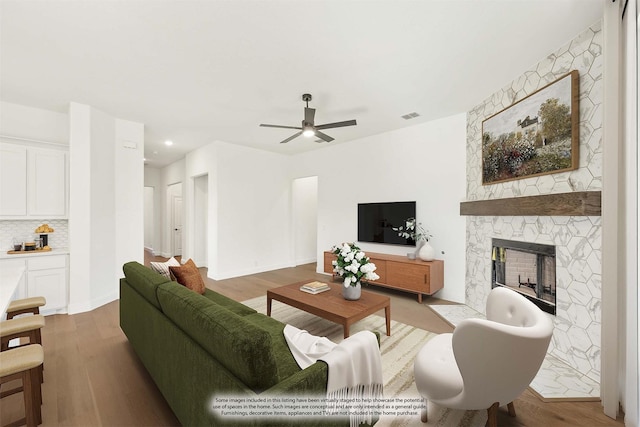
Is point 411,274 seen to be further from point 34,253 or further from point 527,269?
point 34,253

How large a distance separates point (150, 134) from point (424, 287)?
17.5 ft

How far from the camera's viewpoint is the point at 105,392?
1950mm

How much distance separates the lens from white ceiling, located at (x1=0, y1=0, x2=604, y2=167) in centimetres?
193

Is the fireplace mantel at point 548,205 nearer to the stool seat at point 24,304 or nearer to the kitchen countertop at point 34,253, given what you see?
the stool seat at point 24,304

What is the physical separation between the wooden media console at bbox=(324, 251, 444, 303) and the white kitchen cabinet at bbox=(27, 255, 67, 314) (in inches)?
171

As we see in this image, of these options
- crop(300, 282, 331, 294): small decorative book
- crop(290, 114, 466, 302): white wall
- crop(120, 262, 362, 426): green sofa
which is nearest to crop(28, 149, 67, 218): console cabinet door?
crop(120, 262, 362, 426): green sofa

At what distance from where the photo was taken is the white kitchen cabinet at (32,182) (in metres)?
3.23

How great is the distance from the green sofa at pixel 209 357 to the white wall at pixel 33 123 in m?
3.27

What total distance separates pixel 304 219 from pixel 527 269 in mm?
4971

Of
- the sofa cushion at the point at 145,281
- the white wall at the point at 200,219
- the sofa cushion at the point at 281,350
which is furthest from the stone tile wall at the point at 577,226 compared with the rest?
the white wall at the point at 200,219

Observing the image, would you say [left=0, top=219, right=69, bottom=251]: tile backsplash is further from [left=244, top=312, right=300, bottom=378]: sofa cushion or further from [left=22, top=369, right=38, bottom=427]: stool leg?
[left=244, top=312, right=300, bottom=378]: sofa cushion

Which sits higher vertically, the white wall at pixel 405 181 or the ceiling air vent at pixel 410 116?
the ceiling air vent at pixel 410 116

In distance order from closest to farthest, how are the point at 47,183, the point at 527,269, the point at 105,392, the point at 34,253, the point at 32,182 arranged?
the point at 105,392 < the point at 527,269 < the point at 34,253 < the point at 32,182 < the point at 47,183

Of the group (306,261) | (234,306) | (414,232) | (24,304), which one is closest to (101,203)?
(24,304)
